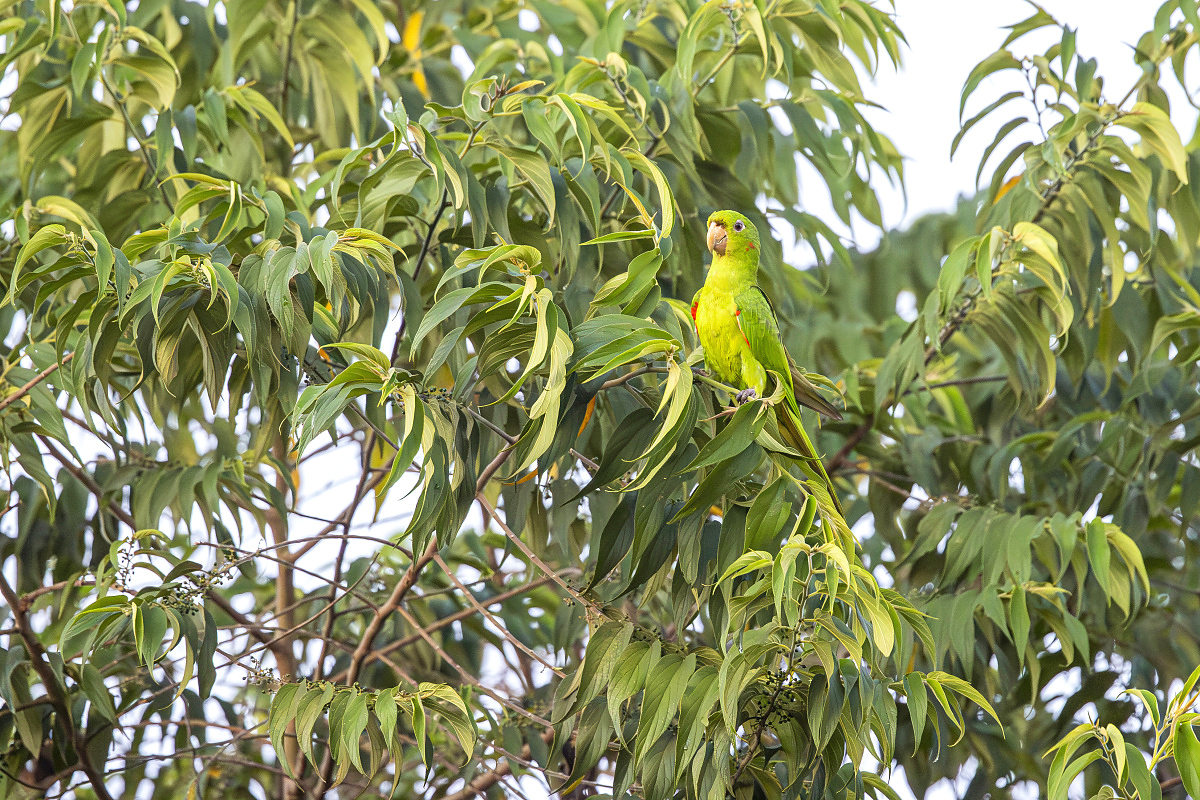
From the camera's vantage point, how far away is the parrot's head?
9.06ft

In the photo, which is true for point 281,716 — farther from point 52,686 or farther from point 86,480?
point 86,480

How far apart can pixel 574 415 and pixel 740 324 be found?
2.63ft

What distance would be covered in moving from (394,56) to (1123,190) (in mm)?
2609

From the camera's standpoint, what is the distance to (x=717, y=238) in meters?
2.77

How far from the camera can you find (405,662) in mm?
3570

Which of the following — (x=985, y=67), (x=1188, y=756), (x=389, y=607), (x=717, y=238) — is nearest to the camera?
(x=1188, y=756)

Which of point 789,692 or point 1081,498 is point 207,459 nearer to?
point 789,692

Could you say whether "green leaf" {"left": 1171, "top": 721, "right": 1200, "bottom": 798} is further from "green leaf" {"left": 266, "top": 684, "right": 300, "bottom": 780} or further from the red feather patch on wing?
"green leaf" {"left": 266, "top": 684, "right": 300, "bottom": 780}

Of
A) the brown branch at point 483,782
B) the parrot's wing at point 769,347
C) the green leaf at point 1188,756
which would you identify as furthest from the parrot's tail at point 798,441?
the brown branch at point 483,782

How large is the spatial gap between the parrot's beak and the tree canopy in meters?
0.12

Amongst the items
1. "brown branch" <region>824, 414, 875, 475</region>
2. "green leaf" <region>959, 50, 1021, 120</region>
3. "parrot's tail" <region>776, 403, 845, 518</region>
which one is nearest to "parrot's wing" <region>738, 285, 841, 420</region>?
"parrot's tail" <region>776, 403, 845, 518</region>

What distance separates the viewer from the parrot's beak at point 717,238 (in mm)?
2764

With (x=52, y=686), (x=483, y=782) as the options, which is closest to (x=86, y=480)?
(x=52, y=686)

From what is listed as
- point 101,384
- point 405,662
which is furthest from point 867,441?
point 101,384
